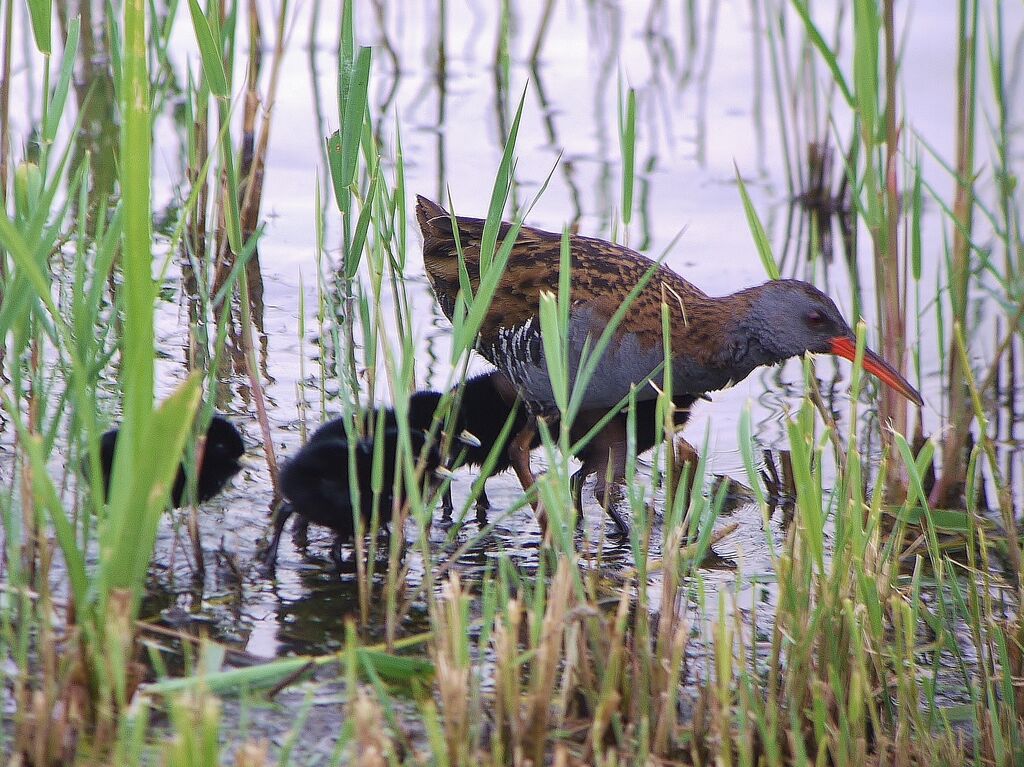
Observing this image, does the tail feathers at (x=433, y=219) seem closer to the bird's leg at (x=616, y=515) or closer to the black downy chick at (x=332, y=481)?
the bird's leg at (x=616, y=515)

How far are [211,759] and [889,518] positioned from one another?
2.52 m

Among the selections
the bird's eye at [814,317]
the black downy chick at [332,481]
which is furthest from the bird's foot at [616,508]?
the bird's eye at [814,317]

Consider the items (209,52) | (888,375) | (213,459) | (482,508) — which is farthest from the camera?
(482,508)

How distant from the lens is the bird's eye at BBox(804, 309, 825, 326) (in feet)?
12.5

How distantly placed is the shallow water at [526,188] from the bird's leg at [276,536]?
0.13ft

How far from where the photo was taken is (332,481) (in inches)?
124

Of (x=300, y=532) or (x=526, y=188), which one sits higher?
(x=526, y=188)

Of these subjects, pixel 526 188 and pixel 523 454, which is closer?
pixel 523 454

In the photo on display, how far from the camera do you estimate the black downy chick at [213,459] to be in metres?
3.21

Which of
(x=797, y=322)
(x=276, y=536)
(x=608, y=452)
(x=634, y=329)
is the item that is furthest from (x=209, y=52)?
(x=797, y=322)

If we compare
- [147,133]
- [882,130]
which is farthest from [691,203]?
[147,133]

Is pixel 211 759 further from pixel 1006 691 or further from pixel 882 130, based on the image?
pixel 882 130

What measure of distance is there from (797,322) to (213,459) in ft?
5.38

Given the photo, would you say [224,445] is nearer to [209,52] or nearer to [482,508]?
[482,508]
